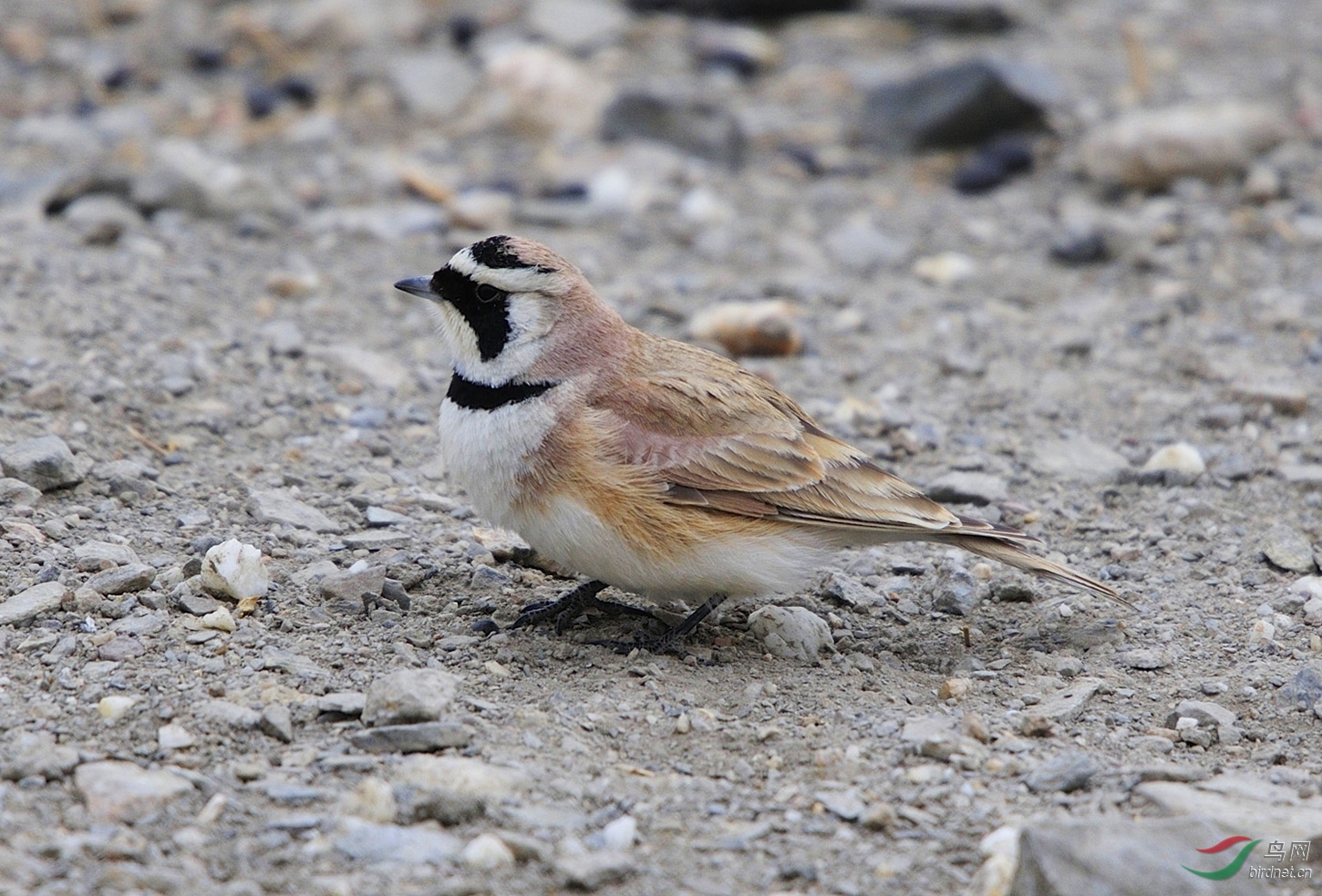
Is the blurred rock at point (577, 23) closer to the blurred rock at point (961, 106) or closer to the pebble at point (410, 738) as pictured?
the blurred rock at point (961, 106)

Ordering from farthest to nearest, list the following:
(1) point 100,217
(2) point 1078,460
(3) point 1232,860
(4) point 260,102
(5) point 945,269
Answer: (4) point 260,102 < (5) point 945,269 < (1) point 100,217 < (2) point 1078,460 < (3) point 1232,860

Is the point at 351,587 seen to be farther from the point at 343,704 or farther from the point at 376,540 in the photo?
the point at 343,704

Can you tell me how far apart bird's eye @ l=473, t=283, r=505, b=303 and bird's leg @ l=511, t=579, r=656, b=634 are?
3.84ft

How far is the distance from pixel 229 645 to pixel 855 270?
6157 millimetres

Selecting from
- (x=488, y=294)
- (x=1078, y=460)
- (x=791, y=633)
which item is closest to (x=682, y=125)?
(x=1078, y=460)

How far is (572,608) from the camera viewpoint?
596cm

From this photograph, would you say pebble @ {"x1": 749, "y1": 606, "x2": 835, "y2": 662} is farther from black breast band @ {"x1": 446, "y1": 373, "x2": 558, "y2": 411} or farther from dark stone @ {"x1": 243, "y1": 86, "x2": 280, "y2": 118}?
dark stone @ {"x1": 243, "y1": 86, "x2": 280, "y2": 118}

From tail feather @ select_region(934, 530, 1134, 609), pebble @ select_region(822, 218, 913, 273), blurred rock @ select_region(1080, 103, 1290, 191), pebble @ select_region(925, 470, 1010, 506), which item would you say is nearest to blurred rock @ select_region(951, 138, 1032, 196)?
blurred rock @ select_region(1080, 103, 1290, 191)

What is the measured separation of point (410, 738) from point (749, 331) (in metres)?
4.75

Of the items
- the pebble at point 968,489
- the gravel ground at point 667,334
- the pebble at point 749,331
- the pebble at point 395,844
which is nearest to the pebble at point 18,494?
the gravel ground at point 667,334

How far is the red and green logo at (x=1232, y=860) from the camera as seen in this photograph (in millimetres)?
3936

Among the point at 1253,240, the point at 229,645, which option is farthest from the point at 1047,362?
the point at 229,645

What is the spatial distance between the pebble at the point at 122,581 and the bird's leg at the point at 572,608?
135cm

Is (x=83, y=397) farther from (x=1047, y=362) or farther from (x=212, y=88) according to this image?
(x=212, y=88)
